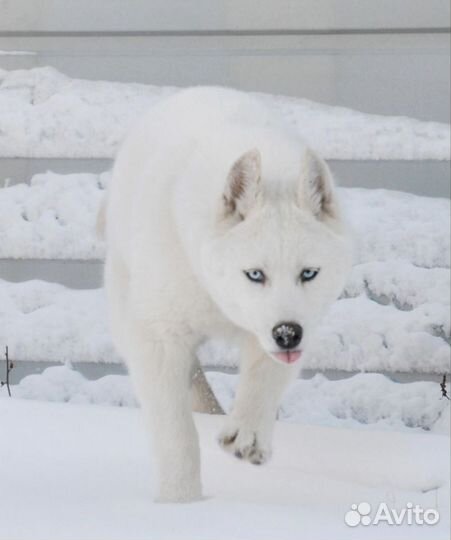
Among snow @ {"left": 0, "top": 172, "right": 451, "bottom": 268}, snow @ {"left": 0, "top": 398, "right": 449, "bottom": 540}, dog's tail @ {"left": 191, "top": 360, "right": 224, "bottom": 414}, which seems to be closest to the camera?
snow @ {"left": 0, "top": 398, "right": 449, "bottom": 540}

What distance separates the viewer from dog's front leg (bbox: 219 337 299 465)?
2334 millimetres

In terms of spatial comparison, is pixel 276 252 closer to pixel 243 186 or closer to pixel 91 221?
pixel 243 186

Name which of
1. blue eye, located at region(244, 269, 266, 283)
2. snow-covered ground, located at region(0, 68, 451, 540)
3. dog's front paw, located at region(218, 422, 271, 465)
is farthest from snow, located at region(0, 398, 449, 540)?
blue eye, located at region(244, 269, 266, 283)

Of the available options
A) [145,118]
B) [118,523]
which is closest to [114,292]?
[145,118]

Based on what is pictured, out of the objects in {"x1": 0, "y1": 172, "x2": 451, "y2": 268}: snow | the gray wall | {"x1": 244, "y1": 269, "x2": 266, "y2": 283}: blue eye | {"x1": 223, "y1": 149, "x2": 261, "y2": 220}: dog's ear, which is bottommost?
{"x1": 244, "y1": 269, "x2": 266, "y2": 283}: blue eye

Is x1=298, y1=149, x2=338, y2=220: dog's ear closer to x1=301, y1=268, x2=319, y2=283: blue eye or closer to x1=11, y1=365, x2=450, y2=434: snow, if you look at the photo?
x1=301, y1=268, x2=319, y2=283: blue eye

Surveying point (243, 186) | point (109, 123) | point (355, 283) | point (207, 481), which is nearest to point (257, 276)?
point (243, 186)

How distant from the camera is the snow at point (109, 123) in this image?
372 cm

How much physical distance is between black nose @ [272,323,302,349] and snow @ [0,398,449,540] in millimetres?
361

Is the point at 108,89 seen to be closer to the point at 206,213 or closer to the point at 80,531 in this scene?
the point at 206,213

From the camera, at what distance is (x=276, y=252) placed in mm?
2195

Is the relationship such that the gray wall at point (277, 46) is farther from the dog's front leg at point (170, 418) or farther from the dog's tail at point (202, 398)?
the dog's front leg at point (170, 418)

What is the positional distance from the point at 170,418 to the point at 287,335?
0.43 meters

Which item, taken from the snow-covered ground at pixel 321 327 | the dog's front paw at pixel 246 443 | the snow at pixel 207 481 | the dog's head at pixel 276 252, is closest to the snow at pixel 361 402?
the snow-covered ground at pixel 321 327
